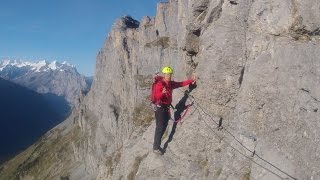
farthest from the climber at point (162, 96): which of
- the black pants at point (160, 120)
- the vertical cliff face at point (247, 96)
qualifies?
the vertical cliff face at point (247, 96)

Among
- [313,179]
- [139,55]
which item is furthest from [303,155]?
[139,55]

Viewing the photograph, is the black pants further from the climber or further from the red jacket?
the red jacket

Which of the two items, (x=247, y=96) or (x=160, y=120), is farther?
(x=160, y=120)

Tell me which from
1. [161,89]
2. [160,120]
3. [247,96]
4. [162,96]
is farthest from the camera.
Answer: [160,120]

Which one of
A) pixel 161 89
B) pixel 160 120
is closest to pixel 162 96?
pixel 161 89

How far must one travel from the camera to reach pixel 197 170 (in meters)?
24.2

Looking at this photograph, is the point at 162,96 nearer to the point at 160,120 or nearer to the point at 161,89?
the point at 161,89

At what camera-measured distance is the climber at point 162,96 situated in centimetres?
2536

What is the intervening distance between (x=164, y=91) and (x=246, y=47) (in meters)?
5.74

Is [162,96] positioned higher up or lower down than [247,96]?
lower down

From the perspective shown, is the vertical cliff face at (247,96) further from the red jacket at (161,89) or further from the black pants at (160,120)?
the red jacket at (161,89)

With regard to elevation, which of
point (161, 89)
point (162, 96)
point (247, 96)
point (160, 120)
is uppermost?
point (247, 96)

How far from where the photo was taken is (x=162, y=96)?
1011 inches

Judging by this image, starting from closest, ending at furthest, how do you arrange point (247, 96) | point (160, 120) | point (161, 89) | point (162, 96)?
point (247, 96) → point (161, 89) → point (162, 96) → point (160, 120)
